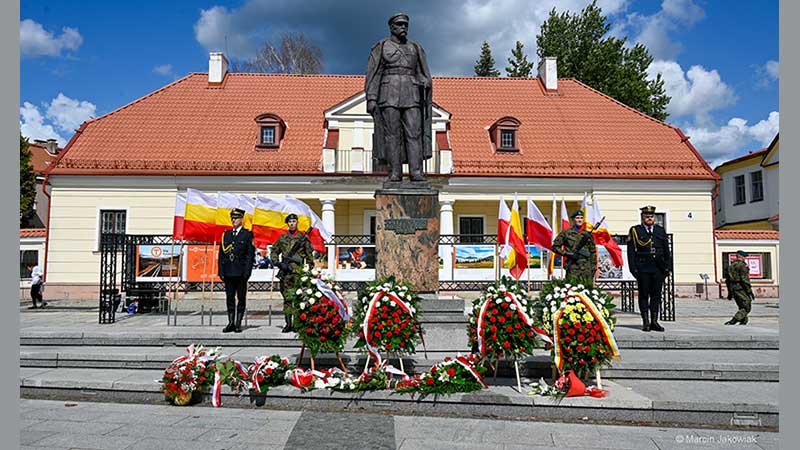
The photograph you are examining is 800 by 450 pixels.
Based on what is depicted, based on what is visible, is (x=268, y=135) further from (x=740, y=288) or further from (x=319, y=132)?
(x=740, y=288)

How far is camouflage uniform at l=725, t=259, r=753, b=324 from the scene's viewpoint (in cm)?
1128

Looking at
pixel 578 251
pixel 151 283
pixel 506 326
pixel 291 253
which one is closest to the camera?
pixel 506 326

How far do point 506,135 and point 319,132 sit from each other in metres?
8.07

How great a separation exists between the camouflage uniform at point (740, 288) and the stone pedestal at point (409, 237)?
301 inches

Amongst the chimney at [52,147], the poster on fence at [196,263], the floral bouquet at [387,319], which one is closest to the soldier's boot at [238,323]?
the floral bouquet at [387,319]

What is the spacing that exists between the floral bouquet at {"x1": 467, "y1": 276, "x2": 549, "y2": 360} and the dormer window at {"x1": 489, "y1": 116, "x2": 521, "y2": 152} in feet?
59.9

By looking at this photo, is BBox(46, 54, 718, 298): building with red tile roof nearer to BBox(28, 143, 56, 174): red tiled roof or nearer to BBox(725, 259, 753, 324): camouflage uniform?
BBox(725, 259, 753, 324): camouflage uniform

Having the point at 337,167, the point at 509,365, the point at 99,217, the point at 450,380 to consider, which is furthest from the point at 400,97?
the point at 99,217

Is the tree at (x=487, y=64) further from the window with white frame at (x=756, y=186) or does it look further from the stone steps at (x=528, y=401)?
the stone steps at (x=528, y=401)

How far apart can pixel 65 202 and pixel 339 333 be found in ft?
64.4

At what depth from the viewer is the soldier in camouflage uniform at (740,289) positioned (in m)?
11.3

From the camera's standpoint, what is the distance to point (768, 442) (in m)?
4.57

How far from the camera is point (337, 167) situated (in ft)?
73.2

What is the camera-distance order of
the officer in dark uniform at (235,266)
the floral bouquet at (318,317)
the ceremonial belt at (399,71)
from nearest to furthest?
the floral bouquet at (318,317) < the ceremonial belt at (399,71) < the officer in dark uniform at (235,266)
